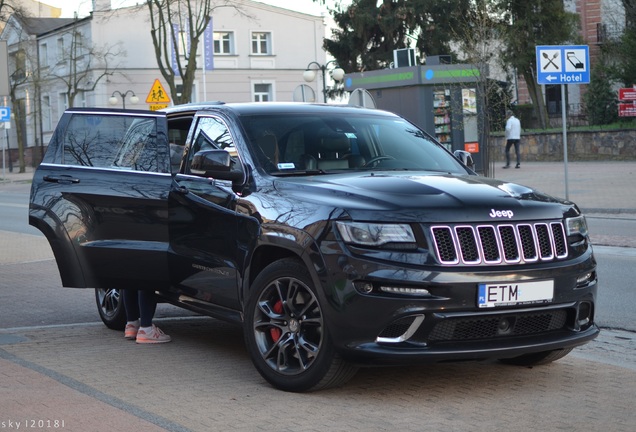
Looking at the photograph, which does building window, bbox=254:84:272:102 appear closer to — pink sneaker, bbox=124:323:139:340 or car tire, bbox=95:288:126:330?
car tire, bbox=95:288:126:330

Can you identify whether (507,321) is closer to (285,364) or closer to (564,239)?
(564,239)

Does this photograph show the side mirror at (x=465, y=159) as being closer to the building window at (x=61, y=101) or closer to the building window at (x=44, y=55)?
the building window at (x=61, y=101)

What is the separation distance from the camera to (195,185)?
7363 mm

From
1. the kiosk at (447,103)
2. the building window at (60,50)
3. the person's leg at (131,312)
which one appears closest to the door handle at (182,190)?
the person's leg at (131,312)

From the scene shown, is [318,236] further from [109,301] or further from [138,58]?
[138,58]

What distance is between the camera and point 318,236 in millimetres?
6023

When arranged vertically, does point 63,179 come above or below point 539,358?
above

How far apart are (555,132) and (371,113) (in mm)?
33801

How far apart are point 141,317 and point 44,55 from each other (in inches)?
2479

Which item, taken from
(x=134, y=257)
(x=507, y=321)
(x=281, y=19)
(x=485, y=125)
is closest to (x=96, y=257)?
(x=134, y=257)

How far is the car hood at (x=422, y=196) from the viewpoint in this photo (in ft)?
19.5

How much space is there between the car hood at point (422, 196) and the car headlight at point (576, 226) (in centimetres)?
7

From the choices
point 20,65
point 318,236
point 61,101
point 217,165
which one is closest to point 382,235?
point 318,236

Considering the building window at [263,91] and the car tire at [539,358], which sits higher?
the building window at [263,91]
